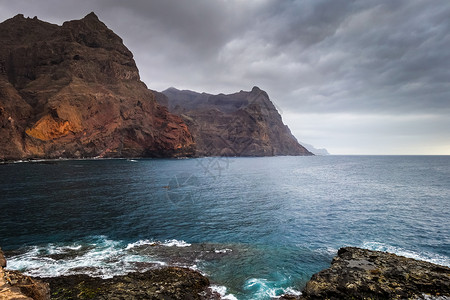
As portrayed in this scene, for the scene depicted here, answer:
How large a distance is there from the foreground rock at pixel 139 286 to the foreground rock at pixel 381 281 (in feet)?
23.1

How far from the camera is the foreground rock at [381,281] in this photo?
11.8m

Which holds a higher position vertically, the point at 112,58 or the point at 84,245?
the point at 112,58

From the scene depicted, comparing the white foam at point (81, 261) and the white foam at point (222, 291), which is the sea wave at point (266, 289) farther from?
the white foam at point (81, 261)

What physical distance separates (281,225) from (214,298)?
17715 mm

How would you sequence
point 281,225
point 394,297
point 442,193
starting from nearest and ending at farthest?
point 394,297 < point 281,225 < point 442,193

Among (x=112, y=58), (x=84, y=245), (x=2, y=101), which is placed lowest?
(x=84, y=245)

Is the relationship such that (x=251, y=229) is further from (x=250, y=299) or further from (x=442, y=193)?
(x=442, y=193)

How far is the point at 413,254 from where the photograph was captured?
68.4 feet

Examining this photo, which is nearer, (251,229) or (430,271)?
(430,271)

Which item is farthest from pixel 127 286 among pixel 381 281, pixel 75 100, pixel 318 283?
pixel 75 100

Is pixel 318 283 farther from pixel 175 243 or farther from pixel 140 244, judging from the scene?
pixel 140 244

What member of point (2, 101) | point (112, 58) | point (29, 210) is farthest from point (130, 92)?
point (29, 210)

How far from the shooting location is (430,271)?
13484 millimetres

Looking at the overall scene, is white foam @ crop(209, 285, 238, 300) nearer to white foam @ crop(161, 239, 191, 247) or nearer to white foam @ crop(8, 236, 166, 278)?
white foam @ crop(8, 236, 166, 278)
